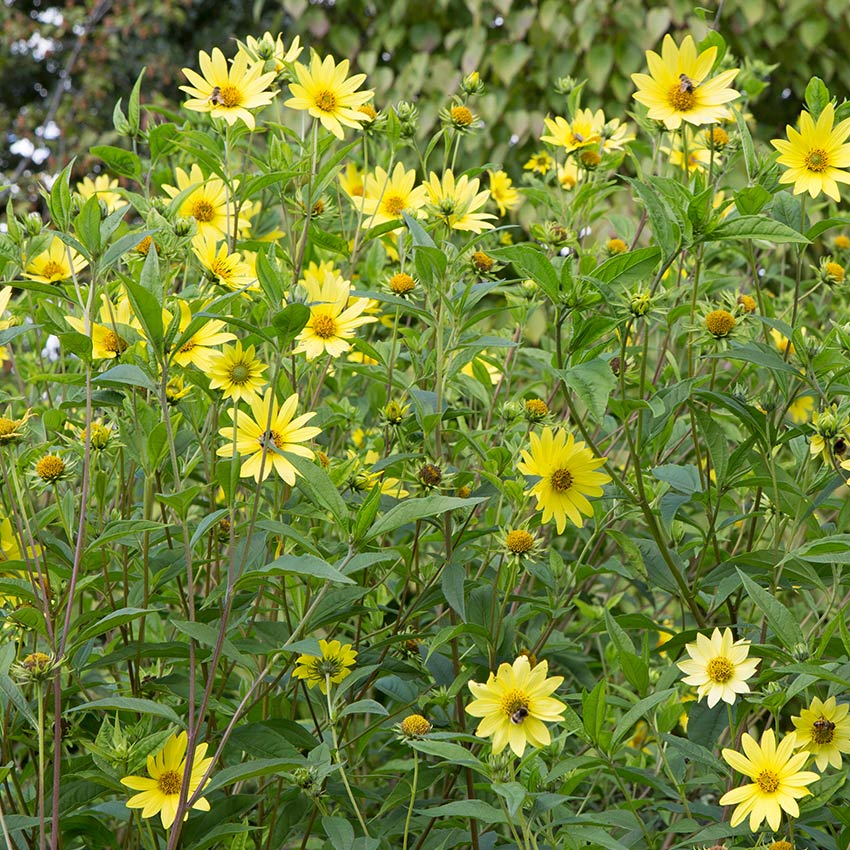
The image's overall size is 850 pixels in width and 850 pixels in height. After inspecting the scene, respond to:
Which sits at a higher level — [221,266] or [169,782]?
[221,266]

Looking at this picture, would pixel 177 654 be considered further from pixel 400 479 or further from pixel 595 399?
pixel 595 399

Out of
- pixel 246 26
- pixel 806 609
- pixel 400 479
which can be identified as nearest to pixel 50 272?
pixel 400 479

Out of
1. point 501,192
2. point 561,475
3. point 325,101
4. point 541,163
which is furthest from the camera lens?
point 541,163

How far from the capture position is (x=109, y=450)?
0.96 m

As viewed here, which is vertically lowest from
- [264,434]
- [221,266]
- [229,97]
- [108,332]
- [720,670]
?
[720,670]

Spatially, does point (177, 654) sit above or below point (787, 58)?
below

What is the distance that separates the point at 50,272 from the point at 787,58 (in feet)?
8.25

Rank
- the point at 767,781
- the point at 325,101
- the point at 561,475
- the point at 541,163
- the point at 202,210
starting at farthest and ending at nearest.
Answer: the point at 541,163, the point at 202,210, the point at 325,101, the point at 561,475, the point at 767,781

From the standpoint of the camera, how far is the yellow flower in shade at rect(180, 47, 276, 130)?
0.98 meters

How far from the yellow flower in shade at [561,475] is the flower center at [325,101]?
383 mm

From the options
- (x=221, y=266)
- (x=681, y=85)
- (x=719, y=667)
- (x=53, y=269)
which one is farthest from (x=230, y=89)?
(x=719, y=667)

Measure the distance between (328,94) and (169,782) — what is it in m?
0.64

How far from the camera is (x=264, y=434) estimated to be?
0.83 m

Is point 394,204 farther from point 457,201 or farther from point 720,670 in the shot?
point 720,670
